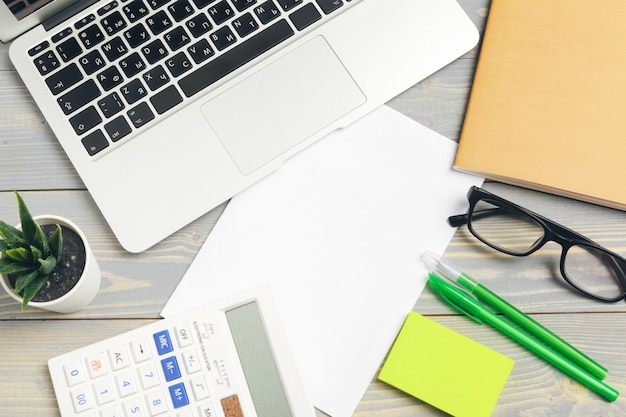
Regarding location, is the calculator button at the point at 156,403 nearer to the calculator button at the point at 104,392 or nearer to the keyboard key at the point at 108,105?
the calculator button at the point at 104,392

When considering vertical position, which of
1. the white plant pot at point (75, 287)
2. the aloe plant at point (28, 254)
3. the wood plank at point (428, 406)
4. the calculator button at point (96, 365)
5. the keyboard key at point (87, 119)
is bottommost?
the wood plank at point (428, 406)

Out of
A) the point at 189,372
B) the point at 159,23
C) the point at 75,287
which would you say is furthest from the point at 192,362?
the point at 159,23

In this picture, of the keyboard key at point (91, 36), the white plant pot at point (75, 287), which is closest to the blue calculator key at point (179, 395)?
the white plant pot at point (75, 287)

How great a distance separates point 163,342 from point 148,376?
0.03 m

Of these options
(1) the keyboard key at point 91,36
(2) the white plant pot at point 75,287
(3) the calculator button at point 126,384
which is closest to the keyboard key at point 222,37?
(1) the keyboard key at point 91,36

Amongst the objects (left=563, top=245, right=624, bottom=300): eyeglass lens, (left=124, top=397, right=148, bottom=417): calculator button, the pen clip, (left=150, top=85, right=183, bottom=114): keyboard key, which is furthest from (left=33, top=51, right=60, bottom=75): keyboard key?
(left=563, top=245, right=624, bottom=300): eyeglass lens

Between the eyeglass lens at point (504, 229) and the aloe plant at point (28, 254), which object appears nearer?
the aloe plant at point (28, 254)

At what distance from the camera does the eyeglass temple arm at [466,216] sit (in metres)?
0.62

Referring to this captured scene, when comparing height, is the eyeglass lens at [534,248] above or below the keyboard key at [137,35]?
below

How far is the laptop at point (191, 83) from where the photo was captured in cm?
60

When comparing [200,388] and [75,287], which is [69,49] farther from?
[200,388]

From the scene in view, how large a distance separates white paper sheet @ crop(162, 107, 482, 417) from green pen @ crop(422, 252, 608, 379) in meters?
0.01

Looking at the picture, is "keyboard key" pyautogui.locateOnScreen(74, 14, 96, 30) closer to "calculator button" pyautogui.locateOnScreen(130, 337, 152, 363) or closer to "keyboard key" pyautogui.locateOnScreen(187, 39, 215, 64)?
"keyboard key" pyautogui.locateOnScreen(187, 39, 215, 64)

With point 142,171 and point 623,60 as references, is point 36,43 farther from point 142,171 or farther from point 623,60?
point 623,60
